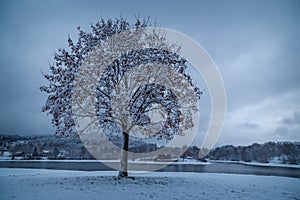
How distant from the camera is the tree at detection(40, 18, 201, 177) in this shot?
1457cm

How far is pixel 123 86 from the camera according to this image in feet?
53.0

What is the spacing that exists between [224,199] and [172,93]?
25.9 ft

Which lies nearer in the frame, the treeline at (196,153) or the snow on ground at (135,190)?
the snow on ground at (135,190)

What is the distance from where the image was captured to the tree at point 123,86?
14.6m

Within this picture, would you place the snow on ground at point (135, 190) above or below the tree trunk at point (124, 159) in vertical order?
below

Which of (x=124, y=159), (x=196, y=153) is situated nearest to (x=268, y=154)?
(x=196, y=153)

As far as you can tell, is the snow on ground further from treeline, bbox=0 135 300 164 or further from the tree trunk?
treeline, bbox=0 135 300 164

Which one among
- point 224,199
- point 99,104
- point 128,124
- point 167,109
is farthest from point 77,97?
point 224,199

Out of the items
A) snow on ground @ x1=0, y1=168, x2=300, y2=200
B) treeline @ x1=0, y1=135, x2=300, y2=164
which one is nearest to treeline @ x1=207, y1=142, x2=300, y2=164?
treeline @ x1=0, y1=135, x2=300, y2=164

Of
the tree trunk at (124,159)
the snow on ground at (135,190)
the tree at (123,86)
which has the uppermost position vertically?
the tree at (123,86)

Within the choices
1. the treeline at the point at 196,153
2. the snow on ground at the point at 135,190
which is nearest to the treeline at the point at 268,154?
the treeline at the point at 196,153

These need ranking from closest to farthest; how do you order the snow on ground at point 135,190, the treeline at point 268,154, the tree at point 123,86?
the snow on ground at point 135,190 → the tree at point 123,86 → the treeline at point 268,154

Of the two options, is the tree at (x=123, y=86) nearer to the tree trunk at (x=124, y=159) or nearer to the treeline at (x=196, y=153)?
the tree trunk at (x=124, y=159)

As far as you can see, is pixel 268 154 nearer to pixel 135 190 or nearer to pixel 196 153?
pixel 196 153
